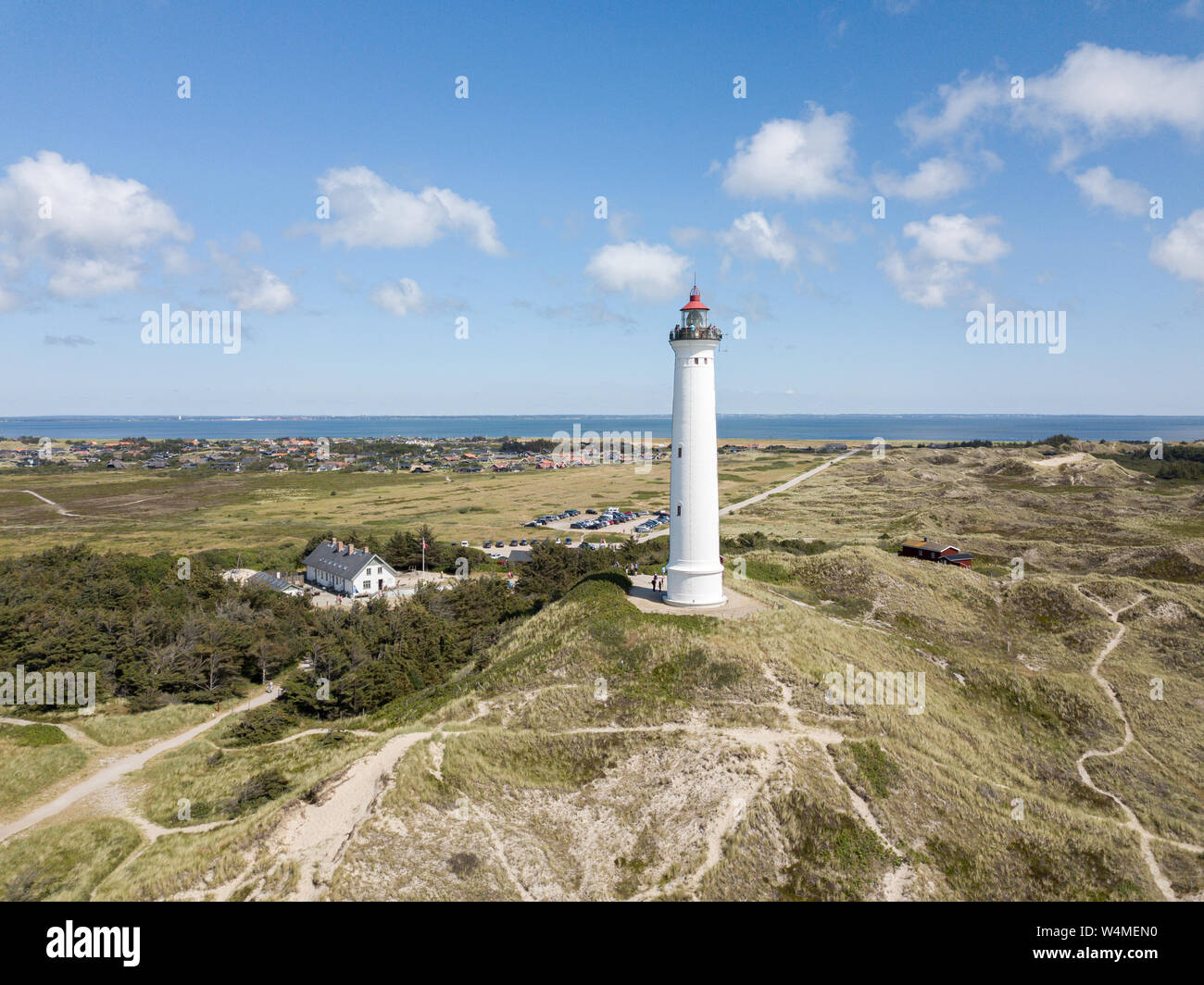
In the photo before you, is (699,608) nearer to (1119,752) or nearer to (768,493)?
Answer: (1119,752)

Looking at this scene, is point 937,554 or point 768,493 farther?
point 768,493

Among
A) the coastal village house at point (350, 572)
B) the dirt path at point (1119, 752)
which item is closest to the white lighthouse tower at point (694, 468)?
the dirt path at point (1119, 752)

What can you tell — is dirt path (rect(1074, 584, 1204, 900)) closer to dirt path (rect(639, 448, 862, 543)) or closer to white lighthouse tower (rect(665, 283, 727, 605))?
white lighthouse tower (rect(665, 283, 727, 605))

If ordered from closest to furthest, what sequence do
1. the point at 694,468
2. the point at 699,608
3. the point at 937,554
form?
the point at 694,468, the point at 699,608, the point at 937,554

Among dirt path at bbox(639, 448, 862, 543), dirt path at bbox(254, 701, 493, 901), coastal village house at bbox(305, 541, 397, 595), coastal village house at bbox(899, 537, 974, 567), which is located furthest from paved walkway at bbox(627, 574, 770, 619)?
coastal village house at bbox(305, 541, 397, 595)

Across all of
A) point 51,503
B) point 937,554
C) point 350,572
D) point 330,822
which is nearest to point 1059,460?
point 937,554

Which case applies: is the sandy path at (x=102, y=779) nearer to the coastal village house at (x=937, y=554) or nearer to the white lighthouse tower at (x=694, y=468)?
the white lighthouse tower at (x=694, y=468)
